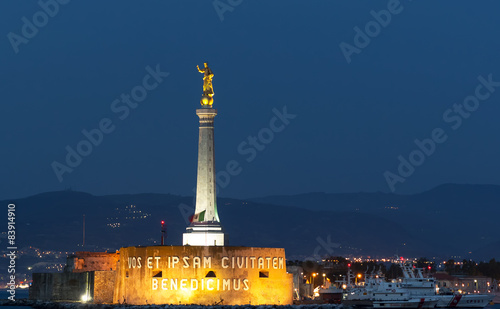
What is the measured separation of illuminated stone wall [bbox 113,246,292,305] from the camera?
73.7 metres

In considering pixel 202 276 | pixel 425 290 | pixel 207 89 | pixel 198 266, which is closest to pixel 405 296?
pixel 425 290

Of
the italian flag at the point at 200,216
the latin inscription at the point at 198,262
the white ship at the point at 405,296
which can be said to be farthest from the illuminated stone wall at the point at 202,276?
the white ship at the point at 405,296

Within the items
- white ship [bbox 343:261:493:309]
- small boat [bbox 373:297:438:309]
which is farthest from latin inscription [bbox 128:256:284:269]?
white ship [bbox 343:261:493:309]

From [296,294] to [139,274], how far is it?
57.4 feet

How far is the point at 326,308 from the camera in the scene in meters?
75.9

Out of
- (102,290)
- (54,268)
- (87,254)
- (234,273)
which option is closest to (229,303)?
(234,273)

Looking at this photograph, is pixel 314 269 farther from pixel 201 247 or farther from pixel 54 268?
pixel 54 268

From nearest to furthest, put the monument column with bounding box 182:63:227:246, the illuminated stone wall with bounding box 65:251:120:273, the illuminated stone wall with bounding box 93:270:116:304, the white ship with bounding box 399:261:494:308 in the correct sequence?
the monument column with bounding box 182:63:227:246 → the illuminated stone wall with bounding box 93:270:116:304 → the white ship with bounding box 399:261:494:308 → the illuminated stone wall with bounding box 65:251:120:273

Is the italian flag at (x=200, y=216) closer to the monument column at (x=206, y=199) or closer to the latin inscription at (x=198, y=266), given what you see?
the monument column at (x=206, y=199)

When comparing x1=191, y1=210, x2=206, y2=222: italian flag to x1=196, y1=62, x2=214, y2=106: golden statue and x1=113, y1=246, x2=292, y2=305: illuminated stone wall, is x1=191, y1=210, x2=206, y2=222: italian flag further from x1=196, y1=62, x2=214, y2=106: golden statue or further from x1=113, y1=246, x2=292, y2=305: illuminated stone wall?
x1=196, y1=62, x2=214, y2=106: golden statue

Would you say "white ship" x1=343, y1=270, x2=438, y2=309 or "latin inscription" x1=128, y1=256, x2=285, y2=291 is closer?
"latin inscription" x1=128, y1=256, x2=285, y2=291

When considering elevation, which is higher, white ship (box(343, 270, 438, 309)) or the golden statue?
the golden statue

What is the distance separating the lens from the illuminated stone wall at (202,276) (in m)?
73.7

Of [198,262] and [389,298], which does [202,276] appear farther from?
[389,298]
